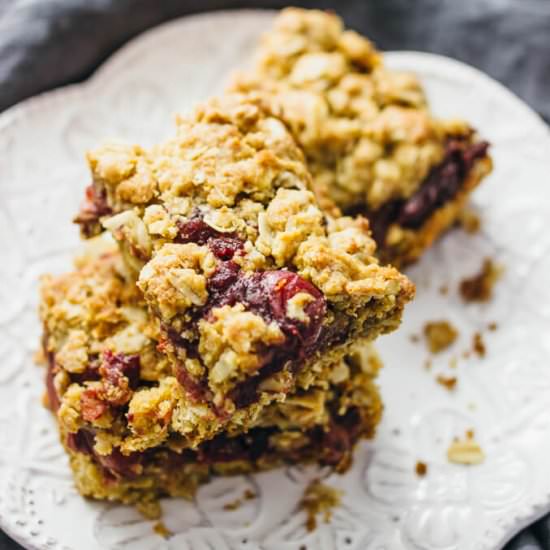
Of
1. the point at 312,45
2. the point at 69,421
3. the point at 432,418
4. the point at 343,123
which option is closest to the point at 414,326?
the point at 432,418

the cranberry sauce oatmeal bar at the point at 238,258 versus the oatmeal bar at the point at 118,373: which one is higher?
the cranberry sauce oatmeal bar at the point at 238,258

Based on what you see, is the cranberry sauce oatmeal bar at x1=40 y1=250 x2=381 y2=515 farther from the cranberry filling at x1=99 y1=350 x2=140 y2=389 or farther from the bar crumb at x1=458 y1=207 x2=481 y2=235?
the bar crumb at x1=458 y1=207 x2=481 y2=235

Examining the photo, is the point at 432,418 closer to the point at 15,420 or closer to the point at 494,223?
the point at 494,223

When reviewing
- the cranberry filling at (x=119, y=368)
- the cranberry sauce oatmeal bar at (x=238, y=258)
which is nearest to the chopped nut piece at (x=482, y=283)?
the cranberry sauce oatmeal bar at (x=238, y=258)

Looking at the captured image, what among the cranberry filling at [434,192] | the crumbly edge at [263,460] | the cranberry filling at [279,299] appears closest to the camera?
the cranberry filling at [279,299]

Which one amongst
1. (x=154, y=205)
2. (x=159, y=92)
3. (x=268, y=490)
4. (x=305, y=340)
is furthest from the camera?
(x=159, y=92)

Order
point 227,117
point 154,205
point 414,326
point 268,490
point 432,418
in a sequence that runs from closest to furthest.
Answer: point 154,205 → point 227,117 → point 268,490 → point 432,418 → point 414,326

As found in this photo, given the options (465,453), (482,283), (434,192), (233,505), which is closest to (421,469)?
(465,453)

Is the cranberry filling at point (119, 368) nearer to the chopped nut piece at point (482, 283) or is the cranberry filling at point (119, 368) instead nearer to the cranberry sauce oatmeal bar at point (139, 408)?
the cranberry sauce oatmeal bar at point (139, 408)
